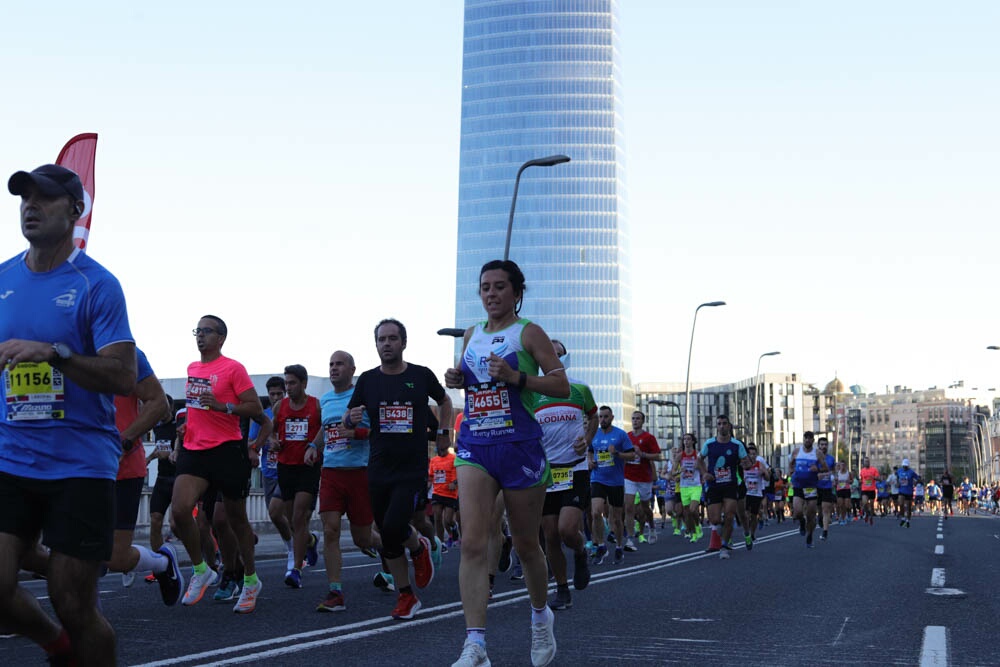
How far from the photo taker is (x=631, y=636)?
831 cm

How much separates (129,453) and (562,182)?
564 feet

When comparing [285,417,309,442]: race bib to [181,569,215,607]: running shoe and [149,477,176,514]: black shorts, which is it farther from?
[181,569,215,607]: running shoe

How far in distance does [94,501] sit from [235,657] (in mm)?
2858

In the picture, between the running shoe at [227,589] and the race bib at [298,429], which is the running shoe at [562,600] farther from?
the race bib at [298,429]

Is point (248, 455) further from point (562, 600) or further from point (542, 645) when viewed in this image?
point (542, 645)

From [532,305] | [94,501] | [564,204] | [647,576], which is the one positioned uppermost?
[564,204]

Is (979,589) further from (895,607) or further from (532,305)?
(532,305)

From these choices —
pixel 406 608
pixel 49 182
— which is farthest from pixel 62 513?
pixel 406 608

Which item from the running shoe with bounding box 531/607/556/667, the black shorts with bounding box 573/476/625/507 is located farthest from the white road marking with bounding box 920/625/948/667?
the black shorts with bounding box 573/476/625/507

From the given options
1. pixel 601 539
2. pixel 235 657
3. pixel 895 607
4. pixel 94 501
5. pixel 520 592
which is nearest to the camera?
pixel 94 501

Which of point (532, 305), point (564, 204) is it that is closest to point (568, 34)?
point (564, 204)

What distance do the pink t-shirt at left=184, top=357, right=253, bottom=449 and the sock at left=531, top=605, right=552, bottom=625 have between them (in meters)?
3.61

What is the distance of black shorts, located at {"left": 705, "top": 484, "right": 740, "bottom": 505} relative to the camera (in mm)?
19469

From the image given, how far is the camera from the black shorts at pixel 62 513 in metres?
4.26
